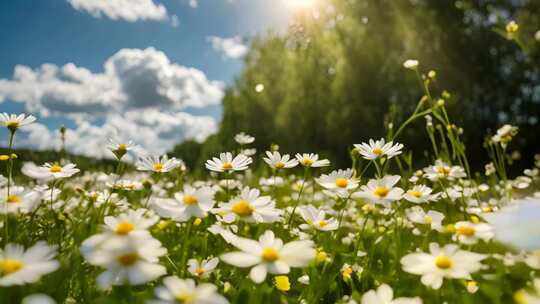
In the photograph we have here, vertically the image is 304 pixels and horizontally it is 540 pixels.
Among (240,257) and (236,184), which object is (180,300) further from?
(236,184)

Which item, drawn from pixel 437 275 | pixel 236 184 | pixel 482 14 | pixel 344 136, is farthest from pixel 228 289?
pixel 482 14

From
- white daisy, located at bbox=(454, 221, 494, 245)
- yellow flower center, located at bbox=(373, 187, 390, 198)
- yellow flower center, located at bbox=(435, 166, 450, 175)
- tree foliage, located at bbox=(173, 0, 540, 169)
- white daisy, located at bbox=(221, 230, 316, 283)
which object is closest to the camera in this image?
white daisy, located at bbox=(221, 230, 316, 283)

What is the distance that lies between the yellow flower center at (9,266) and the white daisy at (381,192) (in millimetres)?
739

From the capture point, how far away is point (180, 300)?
0.71m

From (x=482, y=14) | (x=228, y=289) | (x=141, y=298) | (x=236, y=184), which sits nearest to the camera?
(x=141, y=298)

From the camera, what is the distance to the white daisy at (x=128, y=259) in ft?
2.33

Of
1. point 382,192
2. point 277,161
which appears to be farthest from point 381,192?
point 277,161

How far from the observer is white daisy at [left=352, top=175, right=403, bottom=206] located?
1123 millimetres

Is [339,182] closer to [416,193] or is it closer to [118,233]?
[416,193]

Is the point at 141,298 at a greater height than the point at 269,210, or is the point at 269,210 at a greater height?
the point at 269,210

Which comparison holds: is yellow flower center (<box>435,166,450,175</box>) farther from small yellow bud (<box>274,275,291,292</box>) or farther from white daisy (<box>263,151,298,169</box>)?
small yellow bud (<box>274,275,291,292</box>)

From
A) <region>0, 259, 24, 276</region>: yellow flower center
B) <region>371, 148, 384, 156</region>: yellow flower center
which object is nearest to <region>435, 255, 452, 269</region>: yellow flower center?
<region>371, 148, 384, 156</region>: yellow flower center

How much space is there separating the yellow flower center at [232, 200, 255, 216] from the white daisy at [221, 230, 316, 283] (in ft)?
0.42

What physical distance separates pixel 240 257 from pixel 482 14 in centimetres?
1535
